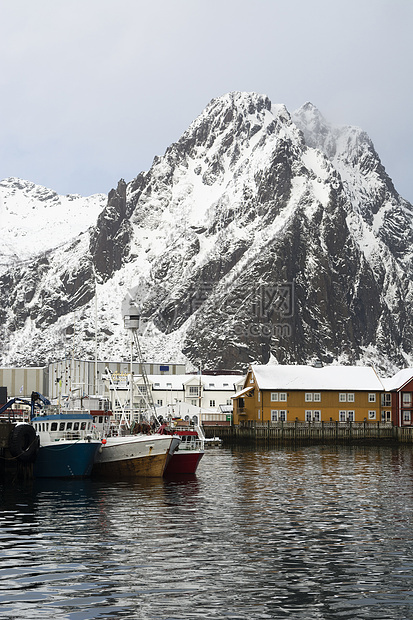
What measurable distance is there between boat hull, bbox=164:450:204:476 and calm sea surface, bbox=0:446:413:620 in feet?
21.2

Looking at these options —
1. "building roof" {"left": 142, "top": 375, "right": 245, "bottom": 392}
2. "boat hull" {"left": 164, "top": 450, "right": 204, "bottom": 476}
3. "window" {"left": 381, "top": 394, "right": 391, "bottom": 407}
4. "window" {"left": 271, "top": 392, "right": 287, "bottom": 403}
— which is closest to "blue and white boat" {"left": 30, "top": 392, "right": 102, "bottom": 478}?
"boat hull" {"left": 164, "top": 450, "right": 204, "bottom": 476}

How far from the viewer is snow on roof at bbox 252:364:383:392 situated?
420 feet

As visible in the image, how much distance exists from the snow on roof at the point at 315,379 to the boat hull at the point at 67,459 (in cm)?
6838

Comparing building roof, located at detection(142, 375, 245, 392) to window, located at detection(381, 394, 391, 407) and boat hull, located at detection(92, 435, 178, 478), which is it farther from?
boat hull, located at detection(92, 435, 178, 478)

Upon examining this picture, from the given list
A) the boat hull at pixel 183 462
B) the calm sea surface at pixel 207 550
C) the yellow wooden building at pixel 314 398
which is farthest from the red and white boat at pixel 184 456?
the yellow wooden building at pixel 314 398

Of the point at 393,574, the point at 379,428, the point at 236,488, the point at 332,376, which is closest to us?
the point at 393,574

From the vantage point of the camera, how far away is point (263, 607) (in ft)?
76.7

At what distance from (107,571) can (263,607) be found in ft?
21.8

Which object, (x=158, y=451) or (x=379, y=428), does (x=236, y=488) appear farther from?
(x=379, y=428)

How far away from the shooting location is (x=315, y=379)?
130m

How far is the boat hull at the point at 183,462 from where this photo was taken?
64.4 m

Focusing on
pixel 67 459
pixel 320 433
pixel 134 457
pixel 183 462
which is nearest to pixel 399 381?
pixel 320 433

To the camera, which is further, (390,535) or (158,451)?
(158,451)

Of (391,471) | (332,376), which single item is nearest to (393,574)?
(391,471)
